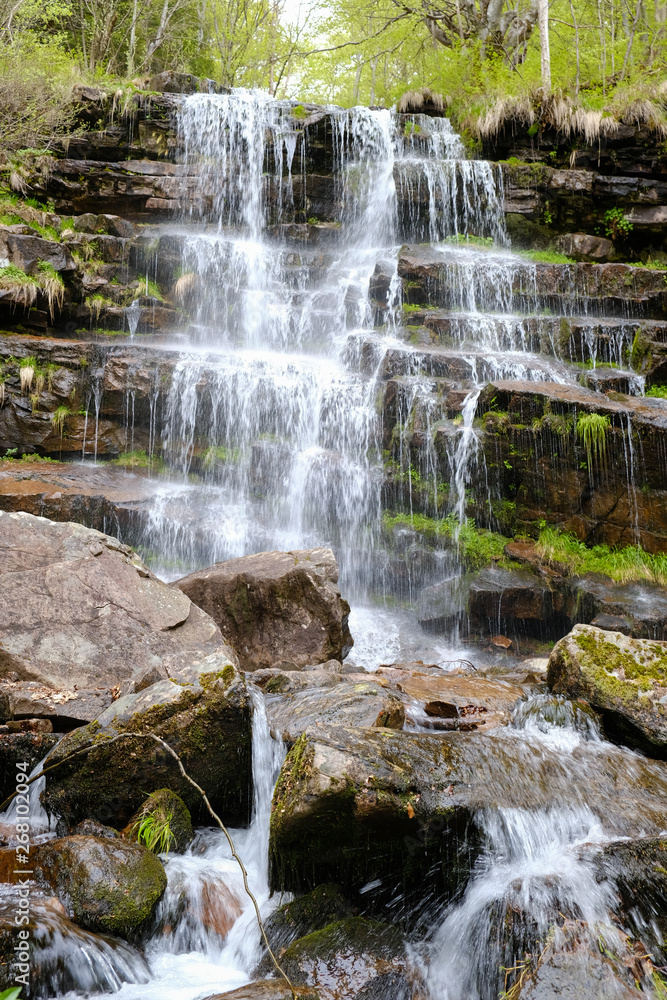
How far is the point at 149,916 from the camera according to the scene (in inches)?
125

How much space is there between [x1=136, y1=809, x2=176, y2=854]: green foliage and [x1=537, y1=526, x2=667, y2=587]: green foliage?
6.85 metres

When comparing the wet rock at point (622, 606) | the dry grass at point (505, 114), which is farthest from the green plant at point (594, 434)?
the dry grass at point (505, 114)

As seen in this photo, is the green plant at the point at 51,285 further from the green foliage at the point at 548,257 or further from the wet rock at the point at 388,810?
the wet rock at the point at 388,810

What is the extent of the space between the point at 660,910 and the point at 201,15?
2591cm

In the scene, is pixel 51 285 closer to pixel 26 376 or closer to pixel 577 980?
pixel 26 376

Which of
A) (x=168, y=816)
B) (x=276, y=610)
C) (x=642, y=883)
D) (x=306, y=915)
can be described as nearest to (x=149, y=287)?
(x=276, y=610)

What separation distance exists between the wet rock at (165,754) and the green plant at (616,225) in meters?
14.5

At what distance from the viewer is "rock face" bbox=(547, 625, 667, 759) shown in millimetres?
4301

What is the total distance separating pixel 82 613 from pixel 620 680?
4042 mm

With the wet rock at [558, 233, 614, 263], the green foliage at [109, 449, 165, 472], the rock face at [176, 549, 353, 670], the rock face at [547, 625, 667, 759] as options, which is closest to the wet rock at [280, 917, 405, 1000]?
the rock face at [547, 625, 667, 759]

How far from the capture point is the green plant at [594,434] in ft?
30.2

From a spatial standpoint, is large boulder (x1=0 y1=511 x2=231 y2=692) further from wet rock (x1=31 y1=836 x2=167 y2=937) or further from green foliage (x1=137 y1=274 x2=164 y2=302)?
green foliage (x1=137 y1=274 x2=164 y2=302)

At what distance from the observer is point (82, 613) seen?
5.27m

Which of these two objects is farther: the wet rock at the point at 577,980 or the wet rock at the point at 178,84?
the wet rock at the point at 178,84
